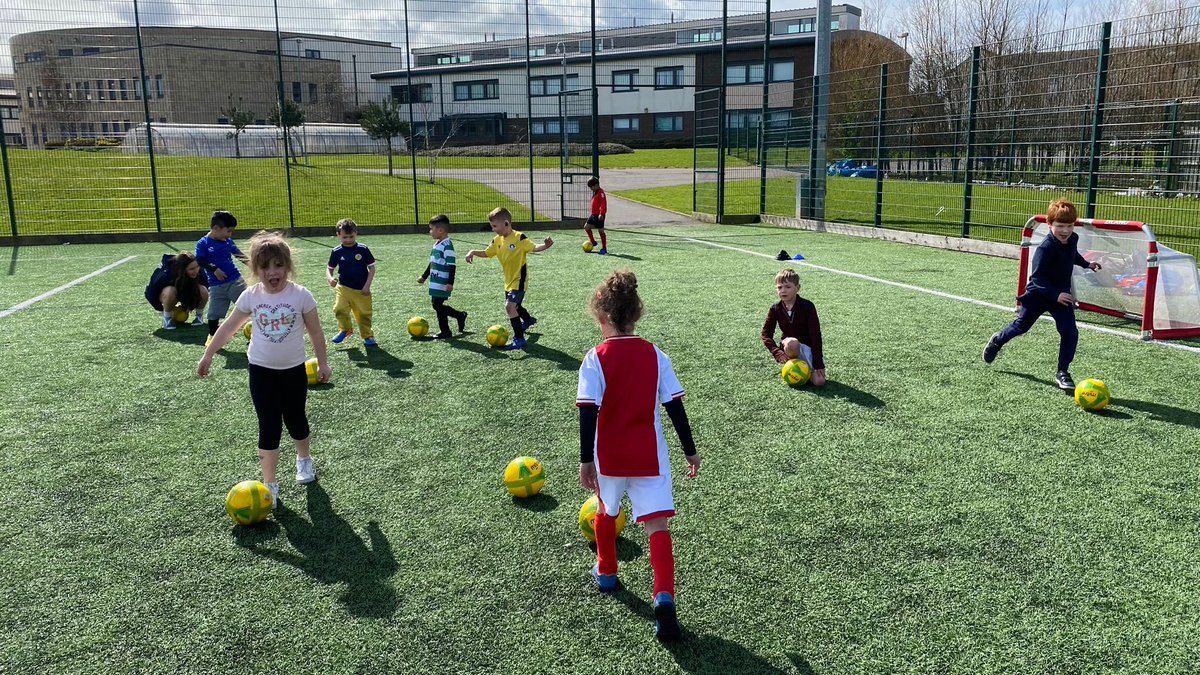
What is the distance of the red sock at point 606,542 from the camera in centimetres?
372

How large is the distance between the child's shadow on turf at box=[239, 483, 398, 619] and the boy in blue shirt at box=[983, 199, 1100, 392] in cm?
553

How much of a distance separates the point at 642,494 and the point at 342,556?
1672 millimetres

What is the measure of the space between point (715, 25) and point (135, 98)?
38.3 m

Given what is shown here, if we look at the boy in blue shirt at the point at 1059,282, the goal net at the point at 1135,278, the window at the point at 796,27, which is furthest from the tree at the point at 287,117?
the window at the point at 796,27

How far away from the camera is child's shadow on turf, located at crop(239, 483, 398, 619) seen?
12.2 feet

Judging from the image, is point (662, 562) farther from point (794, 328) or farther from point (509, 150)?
point (509, 150)

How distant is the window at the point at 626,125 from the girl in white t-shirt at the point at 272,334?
5687cm

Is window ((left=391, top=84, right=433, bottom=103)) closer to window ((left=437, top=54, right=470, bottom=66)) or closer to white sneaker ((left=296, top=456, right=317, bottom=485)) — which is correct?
window ((left=437, top=54, right=470, bottom=66))

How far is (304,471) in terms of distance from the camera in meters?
5.06

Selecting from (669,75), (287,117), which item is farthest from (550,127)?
(669,75)

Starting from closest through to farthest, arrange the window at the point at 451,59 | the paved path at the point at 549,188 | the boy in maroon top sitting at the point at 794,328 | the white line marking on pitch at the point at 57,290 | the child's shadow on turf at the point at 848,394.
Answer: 1. the child's shadow on turf at the point at 848,394
2. the boy in maroon top sitting at the point at 794,328
3. the white line marking on pitch at the point at 57,290
4. the paved path at the point at 549,188
5. the window at the point at 451,59

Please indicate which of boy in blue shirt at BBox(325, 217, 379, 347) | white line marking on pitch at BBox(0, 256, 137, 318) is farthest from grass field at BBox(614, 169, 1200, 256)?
white line marking on pitch at BBox(0, 256, 137, 318)

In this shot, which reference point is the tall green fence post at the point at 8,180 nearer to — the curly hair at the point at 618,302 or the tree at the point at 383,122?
the tree at the point at 383,122

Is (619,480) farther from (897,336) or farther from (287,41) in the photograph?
(287,41)
